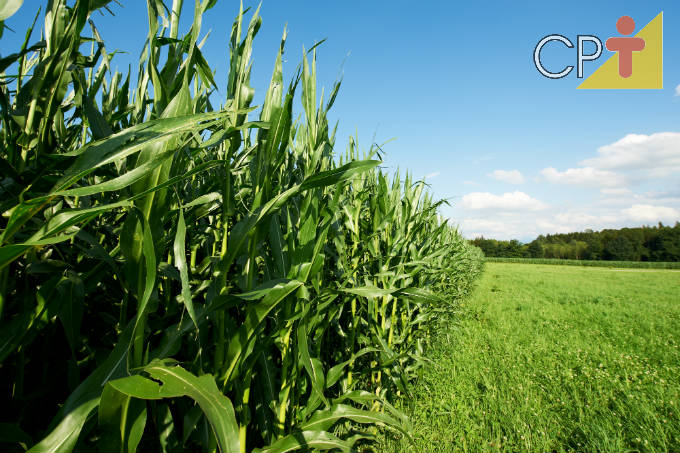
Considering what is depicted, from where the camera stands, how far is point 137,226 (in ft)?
2.20

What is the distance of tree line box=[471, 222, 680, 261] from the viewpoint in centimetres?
5031

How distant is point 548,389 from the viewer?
11.0 ft

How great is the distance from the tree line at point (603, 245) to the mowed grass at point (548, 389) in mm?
59390

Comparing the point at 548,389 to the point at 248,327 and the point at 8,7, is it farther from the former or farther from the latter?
the point at 8,7

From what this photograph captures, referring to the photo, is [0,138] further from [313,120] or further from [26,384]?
[313,120]

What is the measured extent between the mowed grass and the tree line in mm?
59390

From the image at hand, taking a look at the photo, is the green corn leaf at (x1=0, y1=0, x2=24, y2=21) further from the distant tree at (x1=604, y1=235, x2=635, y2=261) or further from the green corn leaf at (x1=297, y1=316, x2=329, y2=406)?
the distant tree at (x1=604, y1=235, x2=635, y2=261)

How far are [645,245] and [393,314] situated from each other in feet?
237

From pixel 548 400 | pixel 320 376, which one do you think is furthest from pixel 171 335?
pixel 548 400

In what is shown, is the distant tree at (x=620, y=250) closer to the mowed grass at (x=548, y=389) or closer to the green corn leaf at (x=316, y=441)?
the mowed grass at (x=548, y=389)

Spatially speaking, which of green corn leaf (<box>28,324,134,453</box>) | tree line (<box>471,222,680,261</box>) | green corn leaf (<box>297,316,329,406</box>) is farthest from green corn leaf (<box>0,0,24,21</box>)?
tree line (<box>471,222,680,261</box>)

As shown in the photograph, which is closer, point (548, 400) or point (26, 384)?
point (26, 384)

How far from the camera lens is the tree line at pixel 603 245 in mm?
50312

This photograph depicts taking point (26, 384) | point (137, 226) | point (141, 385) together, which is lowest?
point (26, 384)
